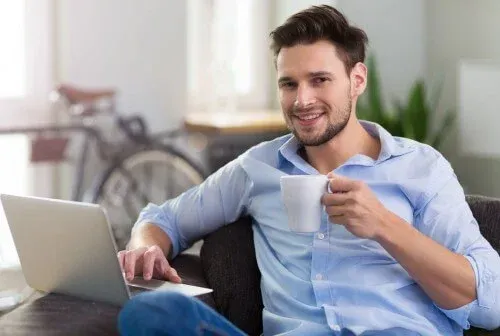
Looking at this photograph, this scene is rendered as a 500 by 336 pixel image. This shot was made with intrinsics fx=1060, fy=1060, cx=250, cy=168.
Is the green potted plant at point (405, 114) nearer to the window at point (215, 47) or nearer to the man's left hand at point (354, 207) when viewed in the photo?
the window at point (215, 47)

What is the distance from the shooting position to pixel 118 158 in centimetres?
451

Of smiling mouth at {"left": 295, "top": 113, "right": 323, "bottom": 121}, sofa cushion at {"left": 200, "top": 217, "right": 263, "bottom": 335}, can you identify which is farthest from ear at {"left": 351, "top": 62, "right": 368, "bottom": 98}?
sofa cushion at {"left": 200, "top": 217, "right": 263, "bottom": 335}

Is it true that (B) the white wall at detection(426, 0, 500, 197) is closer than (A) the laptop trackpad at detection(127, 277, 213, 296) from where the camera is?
No

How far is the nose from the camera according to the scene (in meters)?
2.23

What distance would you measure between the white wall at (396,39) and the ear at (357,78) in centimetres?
284

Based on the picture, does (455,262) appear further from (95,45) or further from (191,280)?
(95,45)

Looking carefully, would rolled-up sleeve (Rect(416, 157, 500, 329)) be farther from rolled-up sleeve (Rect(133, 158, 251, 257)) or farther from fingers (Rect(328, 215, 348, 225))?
rolled-up sleeve (Rect(133, 158, 251, 257))

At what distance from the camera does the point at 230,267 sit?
2324 mm

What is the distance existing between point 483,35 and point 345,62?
2.71m

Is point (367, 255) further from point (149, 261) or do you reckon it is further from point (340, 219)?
point (149, 261)

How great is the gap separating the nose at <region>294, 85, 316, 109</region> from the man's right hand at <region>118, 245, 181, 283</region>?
426 mm

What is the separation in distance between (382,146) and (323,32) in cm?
28

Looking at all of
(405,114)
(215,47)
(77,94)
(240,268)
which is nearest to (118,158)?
(77,94)

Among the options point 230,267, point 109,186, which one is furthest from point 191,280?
point 109,186
